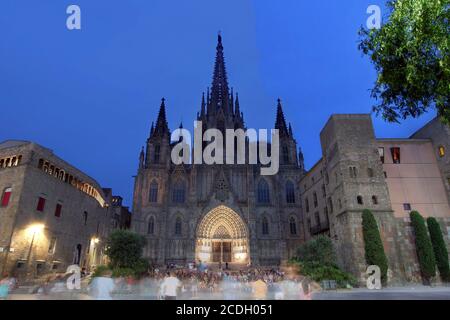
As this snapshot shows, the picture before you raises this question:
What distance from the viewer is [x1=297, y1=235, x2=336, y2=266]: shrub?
66.2ft

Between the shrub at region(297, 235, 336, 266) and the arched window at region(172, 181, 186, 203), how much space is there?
2296cm

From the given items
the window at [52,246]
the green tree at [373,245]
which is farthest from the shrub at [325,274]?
the window at [52,246]

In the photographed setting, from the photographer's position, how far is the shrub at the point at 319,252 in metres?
20.2

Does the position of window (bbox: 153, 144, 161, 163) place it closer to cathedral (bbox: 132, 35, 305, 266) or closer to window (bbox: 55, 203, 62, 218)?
cathedral (bbox: 132, 35, 305, 266)

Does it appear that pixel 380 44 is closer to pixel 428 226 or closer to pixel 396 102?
pixel 396 102

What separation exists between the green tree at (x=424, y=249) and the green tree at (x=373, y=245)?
9.27ft

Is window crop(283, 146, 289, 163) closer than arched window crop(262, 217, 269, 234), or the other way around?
arched window crop(262, 217, 269, 234)

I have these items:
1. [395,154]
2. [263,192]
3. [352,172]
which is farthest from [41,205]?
[395,154]

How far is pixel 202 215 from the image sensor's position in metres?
38.2

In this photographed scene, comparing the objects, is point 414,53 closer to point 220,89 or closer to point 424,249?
point 424,249

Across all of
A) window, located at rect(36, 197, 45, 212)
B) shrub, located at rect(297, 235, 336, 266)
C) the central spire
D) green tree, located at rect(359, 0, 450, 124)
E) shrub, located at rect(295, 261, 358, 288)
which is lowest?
shrub, located at rect(295, 261, 358, 288)

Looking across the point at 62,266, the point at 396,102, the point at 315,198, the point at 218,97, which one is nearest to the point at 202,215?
the point at 315,198

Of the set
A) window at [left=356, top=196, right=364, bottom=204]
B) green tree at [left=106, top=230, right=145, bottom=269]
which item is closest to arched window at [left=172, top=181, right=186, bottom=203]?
green tree at [left=106, top=230, right=145, bottom=269]

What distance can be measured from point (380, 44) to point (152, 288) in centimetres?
1663
